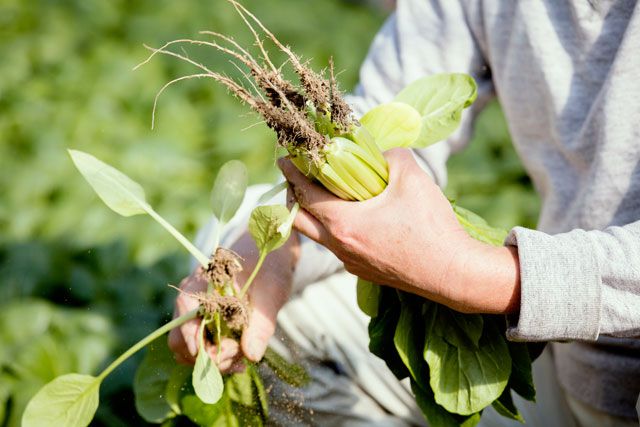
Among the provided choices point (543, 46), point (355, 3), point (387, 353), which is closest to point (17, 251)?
point (387, 353)

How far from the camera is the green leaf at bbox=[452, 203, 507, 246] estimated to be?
0.92 metres

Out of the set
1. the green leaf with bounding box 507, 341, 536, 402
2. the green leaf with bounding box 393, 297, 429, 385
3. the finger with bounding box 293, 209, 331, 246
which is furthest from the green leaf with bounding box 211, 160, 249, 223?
the green leaf with bounding box 507, 341, 536, 402

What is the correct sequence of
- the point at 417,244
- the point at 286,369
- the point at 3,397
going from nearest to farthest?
1. the point at 417,244
2. the point at 286,369
3. the point at 3,397

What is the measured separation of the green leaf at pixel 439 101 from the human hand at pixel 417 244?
104 mm

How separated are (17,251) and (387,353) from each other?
1033 millimetres

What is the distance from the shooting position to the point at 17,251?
173 cm

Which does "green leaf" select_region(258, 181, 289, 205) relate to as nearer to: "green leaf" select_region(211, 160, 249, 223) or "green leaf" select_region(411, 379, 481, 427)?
"green leaf" select_region(211, 160, 249, 223)

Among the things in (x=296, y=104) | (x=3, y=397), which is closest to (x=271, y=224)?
(x=296, y=104)

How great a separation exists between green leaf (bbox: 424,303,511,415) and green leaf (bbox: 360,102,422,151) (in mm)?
181

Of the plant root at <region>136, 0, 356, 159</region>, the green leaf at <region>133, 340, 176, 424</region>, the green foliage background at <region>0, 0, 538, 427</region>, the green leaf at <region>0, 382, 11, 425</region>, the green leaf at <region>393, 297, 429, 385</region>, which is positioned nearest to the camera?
the plant root at <region>136, 0, 356, 159</region>

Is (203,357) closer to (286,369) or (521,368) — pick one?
(286,369)

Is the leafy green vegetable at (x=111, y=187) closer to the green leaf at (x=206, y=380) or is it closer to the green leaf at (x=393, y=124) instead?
the green leaf at (x=206, y=380)

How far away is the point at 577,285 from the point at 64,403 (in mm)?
538

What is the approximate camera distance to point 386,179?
0.85m
